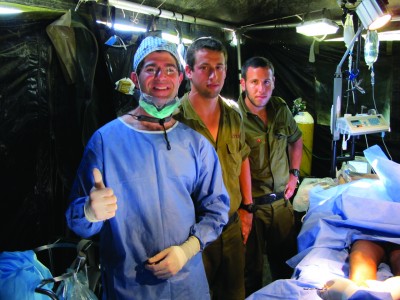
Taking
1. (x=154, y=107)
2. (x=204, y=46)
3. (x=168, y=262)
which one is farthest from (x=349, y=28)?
(x=168, y=262)

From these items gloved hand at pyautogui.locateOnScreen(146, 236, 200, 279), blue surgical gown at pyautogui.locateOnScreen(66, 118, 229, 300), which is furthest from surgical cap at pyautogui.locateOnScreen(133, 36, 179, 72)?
gloved hand at pyautogui.locateOnScreen(146, 236, 200, 279)

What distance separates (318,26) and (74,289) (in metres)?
3.95

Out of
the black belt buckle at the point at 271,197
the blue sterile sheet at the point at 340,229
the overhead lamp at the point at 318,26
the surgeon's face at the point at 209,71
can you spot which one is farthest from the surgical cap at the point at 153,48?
the overhead lamp at the point at 318,26

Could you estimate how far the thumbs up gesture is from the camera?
131 cm

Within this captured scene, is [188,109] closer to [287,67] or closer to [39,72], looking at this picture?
[39,72]

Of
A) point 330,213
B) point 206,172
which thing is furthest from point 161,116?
point 330,213

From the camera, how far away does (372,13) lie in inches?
109

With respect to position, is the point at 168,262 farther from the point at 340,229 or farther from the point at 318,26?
the point at 318,26

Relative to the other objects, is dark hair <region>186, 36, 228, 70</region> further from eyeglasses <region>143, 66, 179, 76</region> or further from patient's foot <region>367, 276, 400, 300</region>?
patient's foot <region>367, 276, 400, 300</region>

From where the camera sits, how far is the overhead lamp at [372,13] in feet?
8.93

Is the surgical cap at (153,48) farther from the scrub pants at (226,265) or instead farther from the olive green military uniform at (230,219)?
the scrub pants at (226,265)

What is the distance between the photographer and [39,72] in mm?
2461

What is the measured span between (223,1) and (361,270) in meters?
3.44

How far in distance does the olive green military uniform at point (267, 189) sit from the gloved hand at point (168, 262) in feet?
4.76
